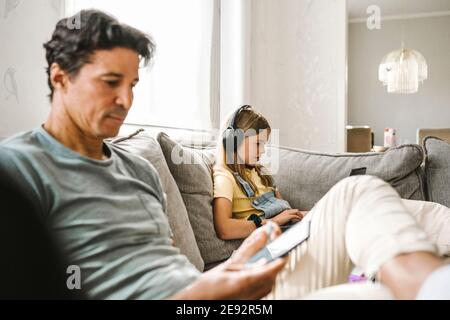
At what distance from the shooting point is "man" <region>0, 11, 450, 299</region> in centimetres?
57

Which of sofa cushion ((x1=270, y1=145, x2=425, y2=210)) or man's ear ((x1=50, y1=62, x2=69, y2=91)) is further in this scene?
sofa cushion ((x1=270, y1=145, x2=425, y2=210))

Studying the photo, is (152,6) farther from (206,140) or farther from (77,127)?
(77,127)

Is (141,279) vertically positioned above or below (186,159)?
below

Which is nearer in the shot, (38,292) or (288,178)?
(38,292)

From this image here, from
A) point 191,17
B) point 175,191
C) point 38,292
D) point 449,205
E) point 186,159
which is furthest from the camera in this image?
point 191,17

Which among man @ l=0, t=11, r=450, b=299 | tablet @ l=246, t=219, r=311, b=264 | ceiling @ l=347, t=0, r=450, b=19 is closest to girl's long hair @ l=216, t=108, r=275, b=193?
tablet @ l=246, t=219, r=311, b=264

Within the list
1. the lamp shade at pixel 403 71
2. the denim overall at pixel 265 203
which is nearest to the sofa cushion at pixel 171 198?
the denim overall at pixel 265 203

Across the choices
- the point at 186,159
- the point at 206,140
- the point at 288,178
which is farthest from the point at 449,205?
the point at 206,140

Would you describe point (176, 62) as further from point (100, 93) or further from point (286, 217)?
point (100, 93)

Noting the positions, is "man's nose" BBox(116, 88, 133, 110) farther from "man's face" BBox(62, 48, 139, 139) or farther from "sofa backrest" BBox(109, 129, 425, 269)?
"sofa backrest" BBox(109, 129, 425, 269)

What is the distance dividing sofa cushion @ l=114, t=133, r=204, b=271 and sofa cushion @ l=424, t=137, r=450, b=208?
0.96m

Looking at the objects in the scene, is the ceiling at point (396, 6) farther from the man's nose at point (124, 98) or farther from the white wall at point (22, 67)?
the man's nose at point (124, 98)

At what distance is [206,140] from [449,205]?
111 centimetres

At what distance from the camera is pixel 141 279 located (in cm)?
62
